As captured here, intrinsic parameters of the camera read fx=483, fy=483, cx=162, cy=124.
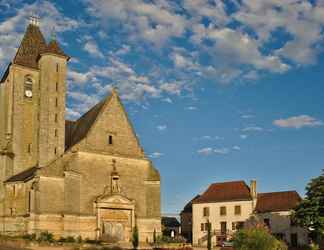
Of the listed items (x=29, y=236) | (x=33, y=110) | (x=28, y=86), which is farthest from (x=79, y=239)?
(x=28, y=86)

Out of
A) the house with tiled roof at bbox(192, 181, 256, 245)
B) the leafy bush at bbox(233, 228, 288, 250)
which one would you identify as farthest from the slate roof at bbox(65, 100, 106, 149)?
the leafy bush at bbox(233, 228, 288, 250)

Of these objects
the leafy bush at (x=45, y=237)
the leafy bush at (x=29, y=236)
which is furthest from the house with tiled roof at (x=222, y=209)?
the leafy bush at (x=29, y=236)

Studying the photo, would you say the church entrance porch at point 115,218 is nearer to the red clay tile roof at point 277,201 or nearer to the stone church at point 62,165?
the stone church at point 62,165

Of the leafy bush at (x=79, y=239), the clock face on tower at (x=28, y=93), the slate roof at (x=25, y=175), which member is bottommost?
the leafy bush at (x=79, y=239)

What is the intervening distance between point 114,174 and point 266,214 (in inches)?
702

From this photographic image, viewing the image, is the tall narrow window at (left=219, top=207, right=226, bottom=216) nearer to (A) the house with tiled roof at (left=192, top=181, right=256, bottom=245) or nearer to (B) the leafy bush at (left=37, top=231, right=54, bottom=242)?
(A) the house with tiled roof at (left=192, top=181, right=256, bottom=245)

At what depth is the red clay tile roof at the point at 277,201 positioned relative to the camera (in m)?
47.8

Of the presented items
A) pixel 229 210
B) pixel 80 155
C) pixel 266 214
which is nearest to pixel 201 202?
pixel 229 210

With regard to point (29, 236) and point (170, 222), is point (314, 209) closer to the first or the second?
point (29, 236)

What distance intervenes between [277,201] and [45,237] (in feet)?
82.4

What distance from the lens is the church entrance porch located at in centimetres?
3788

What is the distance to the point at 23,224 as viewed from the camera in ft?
120

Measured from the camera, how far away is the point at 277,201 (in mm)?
49062

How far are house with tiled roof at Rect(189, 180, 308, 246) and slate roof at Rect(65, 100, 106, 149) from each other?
1580cm
